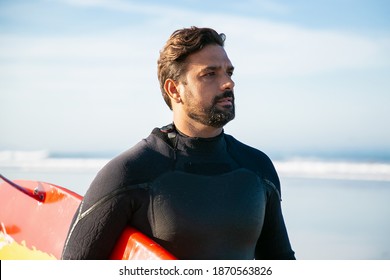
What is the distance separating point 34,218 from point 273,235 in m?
1.12

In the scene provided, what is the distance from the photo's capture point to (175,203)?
240cm

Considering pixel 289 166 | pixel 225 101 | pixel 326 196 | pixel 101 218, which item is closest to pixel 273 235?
pixel 225 101

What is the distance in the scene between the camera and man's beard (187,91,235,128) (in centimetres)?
247

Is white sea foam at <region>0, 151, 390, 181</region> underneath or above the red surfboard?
above

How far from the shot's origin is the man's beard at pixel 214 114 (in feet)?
8.09

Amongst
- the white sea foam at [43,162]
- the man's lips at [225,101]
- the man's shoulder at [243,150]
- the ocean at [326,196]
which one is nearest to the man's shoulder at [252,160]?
the man's shoulder at [243,150]

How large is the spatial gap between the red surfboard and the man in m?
0.57

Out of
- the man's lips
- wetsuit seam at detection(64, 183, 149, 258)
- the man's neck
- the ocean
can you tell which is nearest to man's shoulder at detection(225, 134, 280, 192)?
the man's neck

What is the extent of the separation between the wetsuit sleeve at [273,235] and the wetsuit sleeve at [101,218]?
547mm

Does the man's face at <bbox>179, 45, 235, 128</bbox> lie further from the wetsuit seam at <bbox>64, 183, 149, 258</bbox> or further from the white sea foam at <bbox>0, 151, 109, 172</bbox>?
the white sea foam at <bbox>0, 151, 109, 172</bbox>

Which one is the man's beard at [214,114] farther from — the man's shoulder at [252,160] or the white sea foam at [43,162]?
the white sea foam at [43,162]

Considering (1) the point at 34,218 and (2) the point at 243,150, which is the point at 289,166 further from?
(2) the point at 243,150

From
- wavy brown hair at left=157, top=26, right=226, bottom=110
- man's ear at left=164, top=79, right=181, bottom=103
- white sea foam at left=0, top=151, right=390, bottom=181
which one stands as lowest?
man's ear at left=164, top=79, right=181, bottom=103
